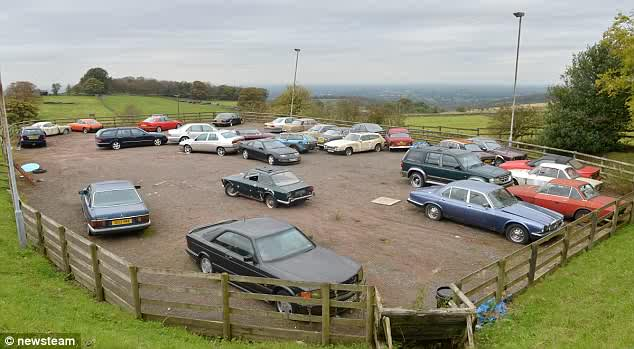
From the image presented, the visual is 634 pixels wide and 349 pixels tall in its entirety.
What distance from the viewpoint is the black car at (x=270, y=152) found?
24.0m

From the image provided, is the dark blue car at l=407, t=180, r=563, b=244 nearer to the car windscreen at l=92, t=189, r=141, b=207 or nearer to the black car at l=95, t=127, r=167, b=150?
the car windscreen at l=92, t=189, r=141, b=207

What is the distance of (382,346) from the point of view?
6.89 meters

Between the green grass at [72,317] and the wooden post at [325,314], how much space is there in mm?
372

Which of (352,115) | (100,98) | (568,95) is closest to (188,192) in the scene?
(568,95)

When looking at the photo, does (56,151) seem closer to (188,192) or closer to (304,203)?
(188,192)

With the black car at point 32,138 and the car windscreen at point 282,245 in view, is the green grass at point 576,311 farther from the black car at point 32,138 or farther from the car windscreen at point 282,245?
the black car at point 32,138

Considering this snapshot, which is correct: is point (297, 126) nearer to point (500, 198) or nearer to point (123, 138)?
point (123, 138)

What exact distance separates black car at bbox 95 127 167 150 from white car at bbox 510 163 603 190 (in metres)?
22.8

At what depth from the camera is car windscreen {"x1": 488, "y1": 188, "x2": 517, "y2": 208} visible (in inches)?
539

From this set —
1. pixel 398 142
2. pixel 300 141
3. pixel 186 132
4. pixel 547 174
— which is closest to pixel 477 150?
pixel 547 174

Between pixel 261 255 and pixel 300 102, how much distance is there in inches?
2345

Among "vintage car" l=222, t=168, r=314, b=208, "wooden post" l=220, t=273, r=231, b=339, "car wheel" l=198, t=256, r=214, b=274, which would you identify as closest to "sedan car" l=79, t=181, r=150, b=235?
"car wheel" l=198, t=256, r=214, b=274

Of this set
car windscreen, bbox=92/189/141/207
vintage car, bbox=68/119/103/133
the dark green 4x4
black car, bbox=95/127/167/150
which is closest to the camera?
car windscreen, bbox=92/189/141/207

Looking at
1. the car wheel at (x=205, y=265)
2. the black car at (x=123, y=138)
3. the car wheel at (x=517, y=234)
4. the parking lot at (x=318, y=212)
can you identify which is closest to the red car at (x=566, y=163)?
the parking lot at (x=318, y=212)
